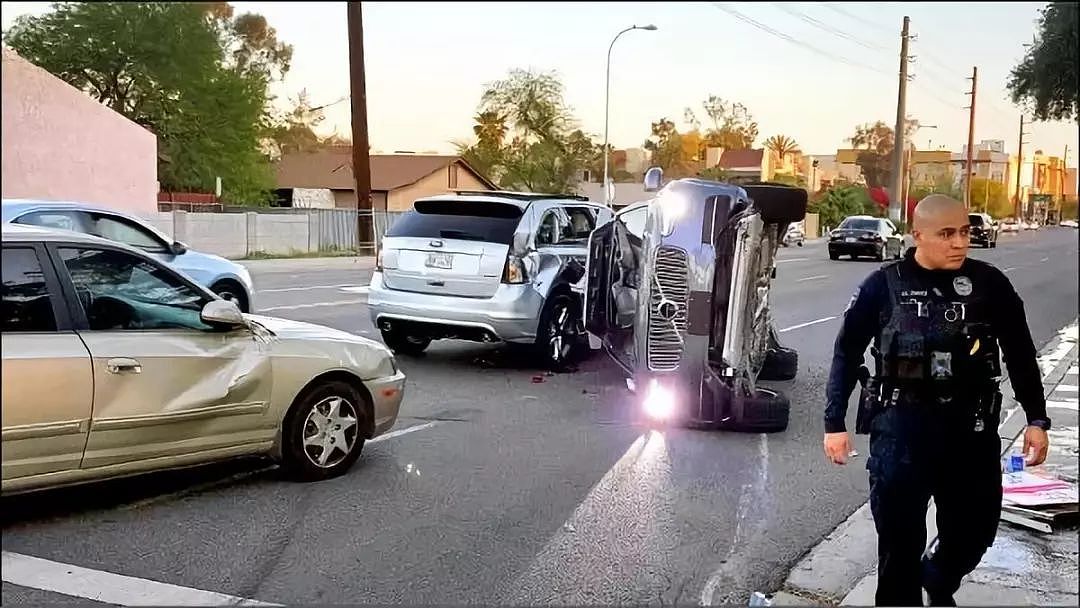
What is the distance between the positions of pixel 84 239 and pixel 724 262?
378cm

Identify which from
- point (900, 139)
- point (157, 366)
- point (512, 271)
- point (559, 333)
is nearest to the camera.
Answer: point (157, 366)

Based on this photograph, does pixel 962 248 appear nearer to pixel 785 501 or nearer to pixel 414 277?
pixel 785 501

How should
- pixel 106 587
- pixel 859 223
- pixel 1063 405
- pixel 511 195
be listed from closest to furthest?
pixel 106 587 < pixel 859 223 < pixel 511 195 < pixel 1063 405

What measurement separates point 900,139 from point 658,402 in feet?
8.94

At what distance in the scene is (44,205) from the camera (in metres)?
4.61

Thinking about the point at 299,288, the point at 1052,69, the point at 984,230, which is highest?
the point at 1052,69

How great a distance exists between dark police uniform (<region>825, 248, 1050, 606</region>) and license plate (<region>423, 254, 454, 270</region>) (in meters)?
5.76

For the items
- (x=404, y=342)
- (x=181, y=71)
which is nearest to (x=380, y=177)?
(x=181, y=71)

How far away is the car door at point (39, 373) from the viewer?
448cm

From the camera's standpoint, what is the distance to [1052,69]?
15.5 ft

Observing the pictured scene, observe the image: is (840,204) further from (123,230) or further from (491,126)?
(123,230)

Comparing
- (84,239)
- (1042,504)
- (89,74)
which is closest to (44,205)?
(84,239)

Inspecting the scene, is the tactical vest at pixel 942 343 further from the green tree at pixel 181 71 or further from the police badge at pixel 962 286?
the green tree at pixel 181 71

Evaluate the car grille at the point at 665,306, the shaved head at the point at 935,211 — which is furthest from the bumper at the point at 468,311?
the shaved head at the point at 935,211
